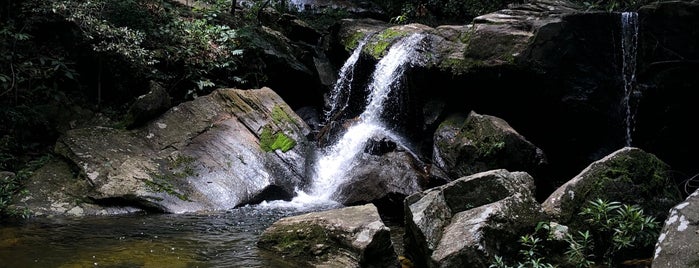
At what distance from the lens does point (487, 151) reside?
9.74m

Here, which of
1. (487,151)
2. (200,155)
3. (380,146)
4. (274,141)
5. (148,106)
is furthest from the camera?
(274,141)

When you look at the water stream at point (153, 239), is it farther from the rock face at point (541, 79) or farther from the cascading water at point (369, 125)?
the rock face at point (541, 79)

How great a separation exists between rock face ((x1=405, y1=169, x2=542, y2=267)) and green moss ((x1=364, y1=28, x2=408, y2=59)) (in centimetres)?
761

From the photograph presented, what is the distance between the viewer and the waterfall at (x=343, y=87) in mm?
14695

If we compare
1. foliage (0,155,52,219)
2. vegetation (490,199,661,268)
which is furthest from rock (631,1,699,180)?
foliage (0,155,52,219)

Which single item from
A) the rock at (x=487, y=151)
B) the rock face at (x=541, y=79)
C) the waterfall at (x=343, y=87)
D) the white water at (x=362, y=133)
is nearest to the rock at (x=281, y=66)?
the waterfall at (x=343, y=87)

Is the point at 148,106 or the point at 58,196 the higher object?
the point at 148,106

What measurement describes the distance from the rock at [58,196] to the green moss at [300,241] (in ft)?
10.9

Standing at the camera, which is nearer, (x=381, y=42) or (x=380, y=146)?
(x=380, y=146)

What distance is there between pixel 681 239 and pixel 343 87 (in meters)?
11.0

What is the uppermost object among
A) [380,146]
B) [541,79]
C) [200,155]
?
[541,79]

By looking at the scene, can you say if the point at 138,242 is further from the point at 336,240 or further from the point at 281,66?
the point at 281,66

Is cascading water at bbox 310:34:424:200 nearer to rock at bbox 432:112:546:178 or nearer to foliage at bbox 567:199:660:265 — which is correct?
rock at bbox 432:112:546:178

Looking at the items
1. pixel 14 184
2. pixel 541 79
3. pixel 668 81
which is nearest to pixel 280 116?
pixel 14 184
